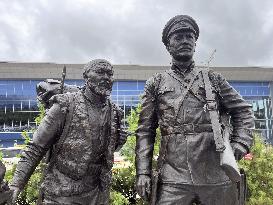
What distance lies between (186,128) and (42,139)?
151 cm

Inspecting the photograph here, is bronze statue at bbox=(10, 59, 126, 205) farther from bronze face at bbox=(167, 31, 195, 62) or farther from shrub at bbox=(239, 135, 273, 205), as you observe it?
shrub at bbox=(239, 135, 273, 205)

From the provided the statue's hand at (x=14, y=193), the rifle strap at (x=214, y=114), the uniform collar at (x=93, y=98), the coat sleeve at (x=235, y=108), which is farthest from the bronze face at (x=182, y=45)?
the statue's hand at (x=14, y=193)

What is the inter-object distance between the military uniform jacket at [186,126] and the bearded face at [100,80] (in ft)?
1.40

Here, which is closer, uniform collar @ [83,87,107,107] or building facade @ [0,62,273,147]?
uniform collar @ [83,87,107,107]

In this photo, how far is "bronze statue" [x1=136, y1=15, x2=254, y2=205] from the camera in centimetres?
443

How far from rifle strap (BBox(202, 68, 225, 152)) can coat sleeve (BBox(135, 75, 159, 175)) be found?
0.55 metres

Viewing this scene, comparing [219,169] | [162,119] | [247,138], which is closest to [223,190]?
[219,169]

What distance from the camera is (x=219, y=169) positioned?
4.53 meters

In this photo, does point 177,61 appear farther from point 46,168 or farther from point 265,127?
point 265,127

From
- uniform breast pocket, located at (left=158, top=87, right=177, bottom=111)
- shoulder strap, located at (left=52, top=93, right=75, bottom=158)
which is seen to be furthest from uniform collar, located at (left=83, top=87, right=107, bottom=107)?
uniform breast pocket, located at (left=158, top=87, right=177, bottom=111)

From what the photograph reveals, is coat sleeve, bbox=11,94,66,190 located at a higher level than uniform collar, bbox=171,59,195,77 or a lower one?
lower

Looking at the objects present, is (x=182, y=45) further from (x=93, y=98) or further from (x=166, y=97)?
(x=93, y=98)

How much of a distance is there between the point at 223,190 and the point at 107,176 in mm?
1262

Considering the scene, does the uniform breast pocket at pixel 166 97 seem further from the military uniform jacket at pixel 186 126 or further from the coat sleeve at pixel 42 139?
the coat sleeve at pixel 42 139
